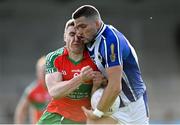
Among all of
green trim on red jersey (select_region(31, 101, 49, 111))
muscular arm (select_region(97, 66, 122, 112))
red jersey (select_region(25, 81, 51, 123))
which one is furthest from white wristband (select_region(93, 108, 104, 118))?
green trim on red jersey (select_region(31, 101, 49, 111))

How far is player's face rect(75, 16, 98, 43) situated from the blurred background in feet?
49.5

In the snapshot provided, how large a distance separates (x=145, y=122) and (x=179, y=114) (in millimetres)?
15010

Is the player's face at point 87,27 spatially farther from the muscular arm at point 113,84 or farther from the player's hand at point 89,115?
the player's hand at point 89,115

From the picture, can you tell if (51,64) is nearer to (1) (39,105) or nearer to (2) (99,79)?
(2) (99,79)

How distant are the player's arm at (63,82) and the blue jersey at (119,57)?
0.15 metres

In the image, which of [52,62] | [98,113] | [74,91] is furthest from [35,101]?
[98,113]

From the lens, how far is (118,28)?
23.3 meters

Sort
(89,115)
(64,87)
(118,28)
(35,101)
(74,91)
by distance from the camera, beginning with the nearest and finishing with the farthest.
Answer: (89,115)
(64,87)
(74,91)
(35,101)
(118,28)

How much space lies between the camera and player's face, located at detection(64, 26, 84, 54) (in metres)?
7.47

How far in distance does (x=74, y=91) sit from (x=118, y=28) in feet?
51.8

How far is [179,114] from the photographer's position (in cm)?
2239

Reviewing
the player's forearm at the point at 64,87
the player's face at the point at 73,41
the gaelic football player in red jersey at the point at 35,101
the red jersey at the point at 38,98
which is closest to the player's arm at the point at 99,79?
the player's forearm at the point at 64,87

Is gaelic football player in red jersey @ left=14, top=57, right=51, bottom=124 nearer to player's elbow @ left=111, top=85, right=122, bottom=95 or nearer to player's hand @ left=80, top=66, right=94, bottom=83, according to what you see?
player's hand @ left=80, top=66, right=94, bottom=83

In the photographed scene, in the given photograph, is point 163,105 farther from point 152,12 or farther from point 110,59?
point 110,59
